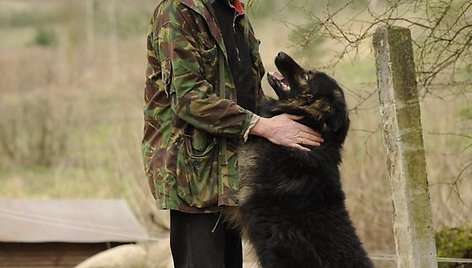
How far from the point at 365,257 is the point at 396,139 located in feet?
2.29

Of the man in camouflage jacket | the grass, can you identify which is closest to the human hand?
the man in camouflage jacket

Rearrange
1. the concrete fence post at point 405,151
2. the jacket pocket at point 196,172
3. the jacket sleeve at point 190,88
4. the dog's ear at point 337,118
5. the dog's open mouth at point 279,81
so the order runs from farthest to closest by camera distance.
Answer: the dog's open mouth at point 279,81 < the dog's ear at point 337,118 < the jacket pocket at point 196,172 < the jacket sleeve at point 190,88 < the concrete fence post at point 405,151

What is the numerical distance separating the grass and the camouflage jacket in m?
1.50

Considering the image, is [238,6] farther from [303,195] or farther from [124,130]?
[124,130]

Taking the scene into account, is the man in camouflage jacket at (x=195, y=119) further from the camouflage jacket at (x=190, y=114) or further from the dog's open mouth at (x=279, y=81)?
the dog's open mouth at (x=279, y=81)

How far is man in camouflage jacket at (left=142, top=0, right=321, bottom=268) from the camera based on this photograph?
172 inches

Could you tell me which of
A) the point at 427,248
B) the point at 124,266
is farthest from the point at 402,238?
the point at 124,266

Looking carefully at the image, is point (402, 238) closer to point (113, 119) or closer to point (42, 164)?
point (113, 119)

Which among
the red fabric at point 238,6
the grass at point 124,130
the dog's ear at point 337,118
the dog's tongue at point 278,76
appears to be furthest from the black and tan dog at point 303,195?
the grass at point 124,130

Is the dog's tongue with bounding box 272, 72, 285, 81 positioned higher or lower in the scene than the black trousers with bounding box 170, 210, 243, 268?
higher

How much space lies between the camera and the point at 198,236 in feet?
14.9

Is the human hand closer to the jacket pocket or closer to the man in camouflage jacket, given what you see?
the man in camouflage jacket

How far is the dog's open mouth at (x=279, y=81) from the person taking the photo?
15.8 ft

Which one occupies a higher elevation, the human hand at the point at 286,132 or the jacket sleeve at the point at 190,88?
the jacket sleeve at the point at 190,88
